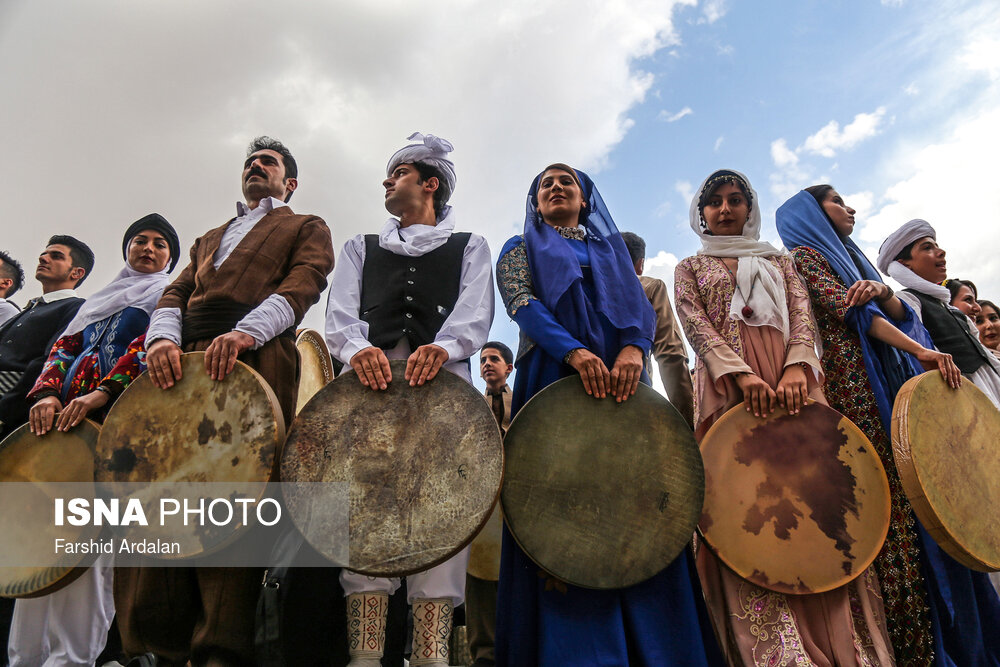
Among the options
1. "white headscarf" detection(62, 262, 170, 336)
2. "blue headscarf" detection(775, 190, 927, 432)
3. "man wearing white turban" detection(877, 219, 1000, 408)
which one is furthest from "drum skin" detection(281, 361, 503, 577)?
"man wearing white turban" detection(877, 219, 1000, 408)

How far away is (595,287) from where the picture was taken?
2.61 metres

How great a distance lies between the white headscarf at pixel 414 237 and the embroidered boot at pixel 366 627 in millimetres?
1392

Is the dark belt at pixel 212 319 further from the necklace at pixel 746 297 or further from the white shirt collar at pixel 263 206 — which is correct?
the necklace at pixel 746 297

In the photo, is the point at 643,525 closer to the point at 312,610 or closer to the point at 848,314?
the point at 312,610

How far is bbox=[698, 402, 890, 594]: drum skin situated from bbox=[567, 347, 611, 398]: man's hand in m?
0.52

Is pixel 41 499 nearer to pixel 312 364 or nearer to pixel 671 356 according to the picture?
pixel 312 364

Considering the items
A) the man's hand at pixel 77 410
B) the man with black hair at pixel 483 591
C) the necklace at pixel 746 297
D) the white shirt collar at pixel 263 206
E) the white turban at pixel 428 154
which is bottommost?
the man with black hair at pixel 483 591

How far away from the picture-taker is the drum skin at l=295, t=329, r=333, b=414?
3.70 m

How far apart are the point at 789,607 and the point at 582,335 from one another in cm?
134

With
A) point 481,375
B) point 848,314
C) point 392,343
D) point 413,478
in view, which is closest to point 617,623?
point 413,478

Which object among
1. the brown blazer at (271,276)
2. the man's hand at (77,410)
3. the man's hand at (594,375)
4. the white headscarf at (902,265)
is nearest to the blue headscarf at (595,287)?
the man's hand at (594,375)

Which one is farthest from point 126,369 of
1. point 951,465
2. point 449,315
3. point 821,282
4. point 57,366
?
point 951,465

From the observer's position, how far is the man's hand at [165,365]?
2297 mm

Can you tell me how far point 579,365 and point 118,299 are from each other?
2613 millimetres
